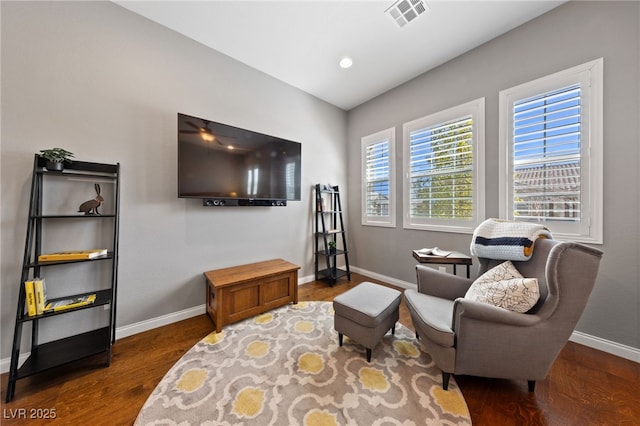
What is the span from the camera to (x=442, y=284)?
6.11 feet

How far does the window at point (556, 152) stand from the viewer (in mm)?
1771

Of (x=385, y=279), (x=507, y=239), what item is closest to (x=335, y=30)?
(x=507, y=239)

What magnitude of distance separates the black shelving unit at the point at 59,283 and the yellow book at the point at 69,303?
0.03 meters

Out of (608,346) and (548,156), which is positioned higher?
(548,156)

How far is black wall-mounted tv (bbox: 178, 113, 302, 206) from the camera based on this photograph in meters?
2.12

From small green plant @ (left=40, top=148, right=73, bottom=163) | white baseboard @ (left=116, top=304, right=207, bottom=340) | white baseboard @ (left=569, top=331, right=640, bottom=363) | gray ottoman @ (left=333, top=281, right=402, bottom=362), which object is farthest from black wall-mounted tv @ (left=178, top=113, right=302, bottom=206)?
white baseboard @ (left=569, top=331, right=640, bottom=363)

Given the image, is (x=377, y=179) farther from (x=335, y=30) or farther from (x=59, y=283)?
(x=59, y=283)

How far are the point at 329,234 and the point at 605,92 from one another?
309cm

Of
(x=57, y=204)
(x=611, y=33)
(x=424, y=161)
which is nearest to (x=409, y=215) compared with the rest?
(x=424, y=161)

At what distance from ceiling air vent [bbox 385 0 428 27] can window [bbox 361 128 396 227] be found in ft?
4.42

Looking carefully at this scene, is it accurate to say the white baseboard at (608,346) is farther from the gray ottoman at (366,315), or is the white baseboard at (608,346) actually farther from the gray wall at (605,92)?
the gray ottoman at (366,315)

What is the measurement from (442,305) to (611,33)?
2.56 m

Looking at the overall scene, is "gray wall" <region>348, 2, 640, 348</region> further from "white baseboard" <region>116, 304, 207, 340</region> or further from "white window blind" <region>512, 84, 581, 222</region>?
"white baseboard" <region>116, 304, 207, 340</region>

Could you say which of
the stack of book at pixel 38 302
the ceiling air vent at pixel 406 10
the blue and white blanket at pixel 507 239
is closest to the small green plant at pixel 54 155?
the stack of book at pixel 38 302
